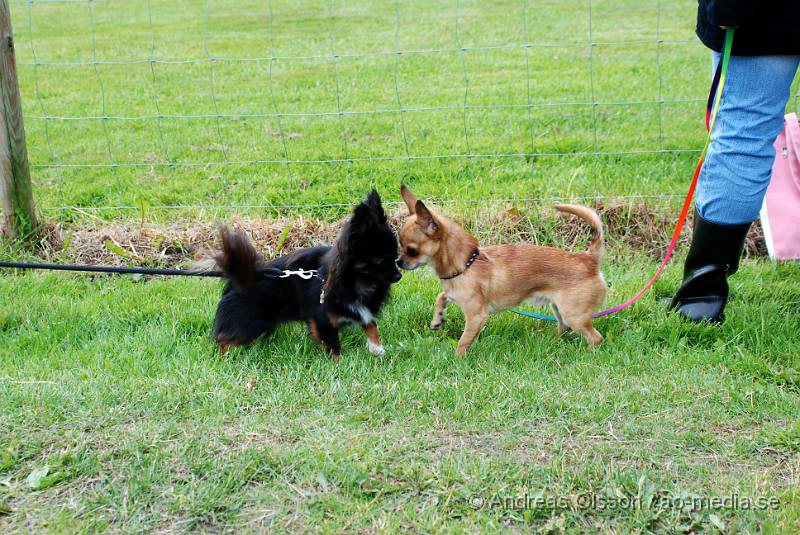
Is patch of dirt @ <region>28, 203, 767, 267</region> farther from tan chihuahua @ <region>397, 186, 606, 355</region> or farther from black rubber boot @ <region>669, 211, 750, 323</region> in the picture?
tan chihuahua @ <region>397, 186, 606, 355</region>

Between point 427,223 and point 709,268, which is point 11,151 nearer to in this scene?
point 427,223

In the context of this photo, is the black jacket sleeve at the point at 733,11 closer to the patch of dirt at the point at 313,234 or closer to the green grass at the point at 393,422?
the green grass at the point at 393,422

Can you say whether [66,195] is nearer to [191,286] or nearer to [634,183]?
[191,286]

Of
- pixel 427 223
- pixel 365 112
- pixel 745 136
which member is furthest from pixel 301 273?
pixel 365 112

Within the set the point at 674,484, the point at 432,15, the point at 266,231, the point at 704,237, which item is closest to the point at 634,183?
the point at 704,237

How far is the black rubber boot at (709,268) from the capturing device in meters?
3.78

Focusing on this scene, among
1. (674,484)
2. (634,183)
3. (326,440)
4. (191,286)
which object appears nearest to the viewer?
(674,484)

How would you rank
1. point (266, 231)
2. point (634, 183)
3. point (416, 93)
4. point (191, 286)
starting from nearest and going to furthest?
1. point (191, 286)
2. point (266, 231)
3. point (634, 183)
4. point (416, 93)

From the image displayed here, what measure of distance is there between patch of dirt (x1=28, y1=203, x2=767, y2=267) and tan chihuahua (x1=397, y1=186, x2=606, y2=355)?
4.10 feet

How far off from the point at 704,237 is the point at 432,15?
39.3ft

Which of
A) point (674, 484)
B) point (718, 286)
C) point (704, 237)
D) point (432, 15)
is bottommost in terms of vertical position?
point (674, 484)

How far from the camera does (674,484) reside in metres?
2.69

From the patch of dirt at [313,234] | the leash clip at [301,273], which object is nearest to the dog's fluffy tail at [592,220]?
the patch of dirt at [313,234]

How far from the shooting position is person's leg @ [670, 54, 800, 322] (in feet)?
11.3
